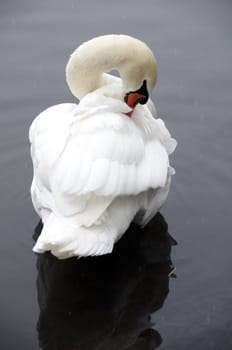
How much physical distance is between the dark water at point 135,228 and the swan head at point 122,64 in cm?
84

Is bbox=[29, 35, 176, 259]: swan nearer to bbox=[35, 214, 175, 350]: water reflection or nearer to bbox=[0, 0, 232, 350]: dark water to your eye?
bbox=[35, 214, 175, 350]: water reflection

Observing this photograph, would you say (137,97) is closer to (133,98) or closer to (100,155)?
(133,98)

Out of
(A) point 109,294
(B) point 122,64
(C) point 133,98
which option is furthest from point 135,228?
(B) point 122,64

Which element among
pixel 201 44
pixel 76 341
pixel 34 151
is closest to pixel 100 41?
pixel 34 151

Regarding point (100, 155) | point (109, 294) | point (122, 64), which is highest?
point (122, 64)

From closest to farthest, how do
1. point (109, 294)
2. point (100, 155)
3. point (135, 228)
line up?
1. point (100, 155)
2. point (109, 294)
3. point (135, 228)

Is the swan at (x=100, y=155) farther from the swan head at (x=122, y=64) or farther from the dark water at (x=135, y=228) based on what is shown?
the dark water at (x=135, y=228)

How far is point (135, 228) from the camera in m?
4.62

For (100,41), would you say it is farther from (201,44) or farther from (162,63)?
(201,44)

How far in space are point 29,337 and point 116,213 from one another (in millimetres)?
725

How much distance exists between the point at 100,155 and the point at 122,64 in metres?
0.59

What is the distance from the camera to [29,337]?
385 cm

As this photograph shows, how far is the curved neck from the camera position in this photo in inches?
162

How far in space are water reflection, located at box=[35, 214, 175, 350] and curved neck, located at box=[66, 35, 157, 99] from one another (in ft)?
2.95
